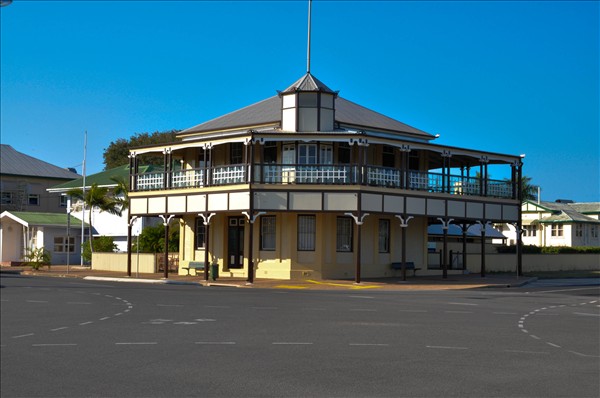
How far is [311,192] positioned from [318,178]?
0.82 meters

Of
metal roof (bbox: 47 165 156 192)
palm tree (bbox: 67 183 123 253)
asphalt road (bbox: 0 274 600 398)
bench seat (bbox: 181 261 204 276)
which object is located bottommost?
asphalt road (bbox: 0 274 600 398)

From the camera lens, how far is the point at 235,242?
42656 millimetres

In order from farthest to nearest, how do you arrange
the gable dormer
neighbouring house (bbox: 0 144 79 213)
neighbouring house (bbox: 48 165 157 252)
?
1. neighbouring house (bbox: 0 144 79 213)
2. neighbouring house (bbox: 48 165 157 252)
3. the gable dormer

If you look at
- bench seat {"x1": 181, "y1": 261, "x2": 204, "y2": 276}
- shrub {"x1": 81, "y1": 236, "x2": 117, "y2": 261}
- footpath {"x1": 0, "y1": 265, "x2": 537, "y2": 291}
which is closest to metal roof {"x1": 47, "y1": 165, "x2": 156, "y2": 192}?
shrub {"x1": 81, "y1": 236, "x2": 117, "y2": 261}

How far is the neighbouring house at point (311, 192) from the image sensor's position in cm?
3809

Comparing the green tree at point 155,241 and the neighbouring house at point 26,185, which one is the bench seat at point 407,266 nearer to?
the green tree at point 155,241

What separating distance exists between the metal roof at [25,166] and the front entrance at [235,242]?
37.3 m

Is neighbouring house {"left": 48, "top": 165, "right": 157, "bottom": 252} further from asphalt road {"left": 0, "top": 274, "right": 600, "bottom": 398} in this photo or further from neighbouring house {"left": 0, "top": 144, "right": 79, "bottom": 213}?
asphalt road {"left": 0, "top": 274, "right": 600, "bottom": 398}

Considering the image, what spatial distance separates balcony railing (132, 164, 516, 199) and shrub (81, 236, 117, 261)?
12286 mm

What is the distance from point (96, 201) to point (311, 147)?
2170 centimetres

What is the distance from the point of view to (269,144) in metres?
41.4

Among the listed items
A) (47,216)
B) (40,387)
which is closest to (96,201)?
(47,216)

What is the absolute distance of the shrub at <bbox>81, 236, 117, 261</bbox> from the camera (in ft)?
182

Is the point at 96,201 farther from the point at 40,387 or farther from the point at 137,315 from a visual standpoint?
the point at 40,387
